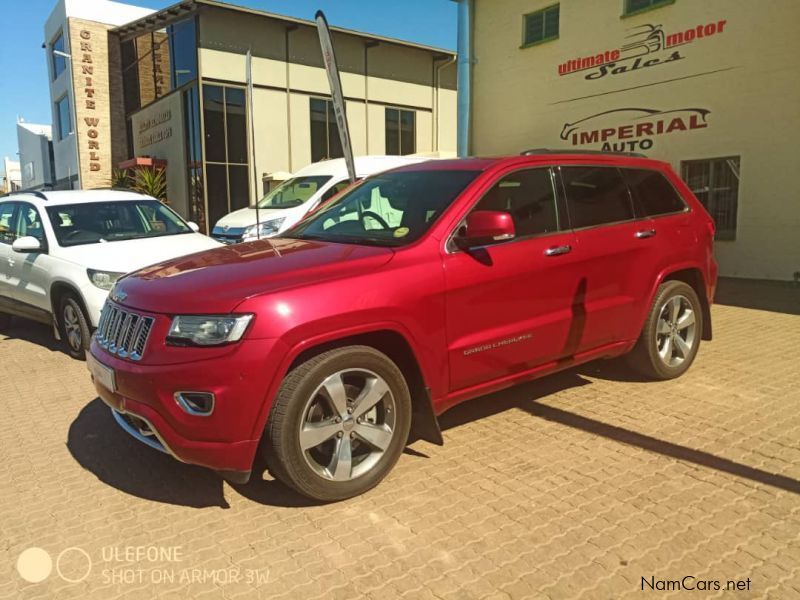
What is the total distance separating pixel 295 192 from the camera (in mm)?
11961

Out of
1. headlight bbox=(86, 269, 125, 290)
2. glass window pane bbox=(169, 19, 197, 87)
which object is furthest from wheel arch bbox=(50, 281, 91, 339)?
glass window pane bbox=(169, 19, 197, 87)

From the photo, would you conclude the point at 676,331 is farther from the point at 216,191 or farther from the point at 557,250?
the point at 216,191

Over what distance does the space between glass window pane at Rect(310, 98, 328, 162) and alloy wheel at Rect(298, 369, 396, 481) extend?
69.3 feet

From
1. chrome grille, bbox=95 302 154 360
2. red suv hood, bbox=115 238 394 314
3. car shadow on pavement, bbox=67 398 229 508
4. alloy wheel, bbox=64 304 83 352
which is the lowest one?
car shadow on pavement, bbox=67 398 229 508

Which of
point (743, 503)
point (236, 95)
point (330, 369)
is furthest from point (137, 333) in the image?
point (236, 95)

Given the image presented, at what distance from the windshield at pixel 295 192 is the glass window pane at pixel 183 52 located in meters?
11.2

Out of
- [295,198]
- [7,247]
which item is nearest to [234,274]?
[7,247]

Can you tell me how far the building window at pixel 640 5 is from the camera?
38.2ft

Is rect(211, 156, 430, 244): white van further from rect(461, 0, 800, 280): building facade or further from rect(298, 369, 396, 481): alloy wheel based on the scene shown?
rect(298, 369, 396, 481): alloy wheel

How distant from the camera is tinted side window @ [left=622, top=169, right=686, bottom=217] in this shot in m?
Answer: 4.84

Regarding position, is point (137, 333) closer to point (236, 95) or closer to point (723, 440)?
point (723, 440)

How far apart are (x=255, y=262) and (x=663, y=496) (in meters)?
2.48

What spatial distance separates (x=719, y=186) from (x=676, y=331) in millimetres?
7466

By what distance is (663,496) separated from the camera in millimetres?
3312
